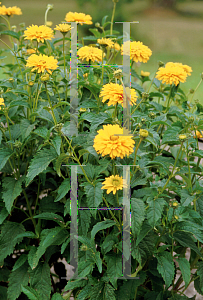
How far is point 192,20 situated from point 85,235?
263 inches

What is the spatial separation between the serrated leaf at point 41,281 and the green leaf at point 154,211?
452mm

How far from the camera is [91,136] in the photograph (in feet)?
2.68

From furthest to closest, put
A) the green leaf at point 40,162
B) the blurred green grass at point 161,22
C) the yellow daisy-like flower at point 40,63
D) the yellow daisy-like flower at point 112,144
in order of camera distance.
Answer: the blurred green grass at point 161,22 → the yellow daisy-like flower at point 40,63 → the green leaf at point 40,162 → the yellow daisy-like flower at point 112,144

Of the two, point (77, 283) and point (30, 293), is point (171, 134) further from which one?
point (30, 293)

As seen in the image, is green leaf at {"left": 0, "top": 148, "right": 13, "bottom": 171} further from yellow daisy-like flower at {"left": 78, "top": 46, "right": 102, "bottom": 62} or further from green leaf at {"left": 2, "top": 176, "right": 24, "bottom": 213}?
yellow daisy-like flower at {"left": 78, "top": 46, "right": 102, "bottom": 62}

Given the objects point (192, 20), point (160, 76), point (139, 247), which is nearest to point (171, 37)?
point (192, 20)

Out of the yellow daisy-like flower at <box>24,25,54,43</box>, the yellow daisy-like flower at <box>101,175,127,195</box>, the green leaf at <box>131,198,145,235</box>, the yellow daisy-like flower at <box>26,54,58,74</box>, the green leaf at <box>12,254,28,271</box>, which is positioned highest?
the yellow daisy-like flower at <box>24,25,54,43</box>

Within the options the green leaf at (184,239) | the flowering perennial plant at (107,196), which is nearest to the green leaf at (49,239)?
the flowering perennial plant at (107,196)

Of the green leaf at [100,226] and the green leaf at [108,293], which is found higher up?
the green leaf at [100,226]

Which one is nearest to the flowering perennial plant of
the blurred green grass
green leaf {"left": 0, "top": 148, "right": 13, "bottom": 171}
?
green leaf {"left": 0, "top": 148, "right": 13, "bottom": 171}

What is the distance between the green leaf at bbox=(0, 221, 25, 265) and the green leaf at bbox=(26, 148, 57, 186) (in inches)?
11.1

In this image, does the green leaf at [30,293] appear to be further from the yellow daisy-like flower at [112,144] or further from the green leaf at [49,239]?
the yellow daisy-like flower at [112,144]

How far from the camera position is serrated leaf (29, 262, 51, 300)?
3.18 ft

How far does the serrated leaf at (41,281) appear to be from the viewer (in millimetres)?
968
